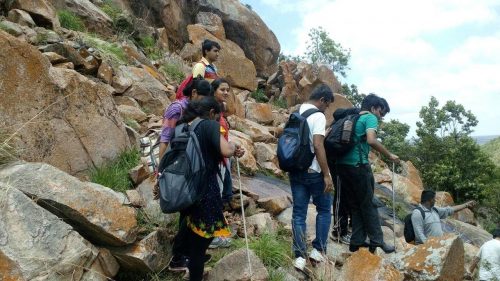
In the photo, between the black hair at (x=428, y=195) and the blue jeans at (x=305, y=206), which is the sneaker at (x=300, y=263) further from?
the black hair at (x=428, y=195)

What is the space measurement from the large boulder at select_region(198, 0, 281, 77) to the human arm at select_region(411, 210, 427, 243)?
499 inches

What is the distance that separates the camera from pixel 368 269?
3869 millimetres

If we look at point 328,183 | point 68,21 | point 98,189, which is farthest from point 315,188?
point 68,21

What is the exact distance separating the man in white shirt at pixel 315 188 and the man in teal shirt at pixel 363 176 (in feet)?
1.48

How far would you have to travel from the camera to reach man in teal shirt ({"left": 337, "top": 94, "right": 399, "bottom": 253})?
4766 millimetres

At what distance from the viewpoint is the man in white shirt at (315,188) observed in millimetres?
4316

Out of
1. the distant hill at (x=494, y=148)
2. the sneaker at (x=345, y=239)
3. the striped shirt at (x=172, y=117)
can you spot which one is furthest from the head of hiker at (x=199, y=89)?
the distant hill at (x=494, y=148)

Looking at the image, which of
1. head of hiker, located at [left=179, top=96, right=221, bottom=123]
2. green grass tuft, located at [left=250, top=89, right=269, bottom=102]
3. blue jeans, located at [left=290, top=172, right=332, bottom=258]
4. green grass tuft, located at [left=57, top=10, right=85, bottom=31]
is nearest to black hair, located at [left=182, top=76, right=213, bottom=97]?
head of hiker, located at [left=179, top=96, right=221, bottom=123]

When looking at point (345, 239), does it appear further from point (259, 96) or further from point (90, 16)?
point (259, 96)

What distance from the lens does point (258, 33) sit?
17656mm

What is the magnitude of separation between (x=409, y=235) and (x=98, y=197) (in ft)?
12.8

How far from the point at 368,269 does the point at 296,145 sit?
127 centimetres

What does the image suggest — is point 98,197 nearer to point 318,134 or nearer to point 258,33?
point 318,134

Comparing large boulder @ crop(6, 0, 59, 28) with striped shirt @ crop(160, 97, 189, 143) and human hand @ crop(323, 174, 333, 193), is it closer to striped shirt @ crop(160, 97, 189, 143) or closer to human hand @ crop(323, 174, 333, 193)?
striped shirt @ crop(160, 97, 189, 143)
